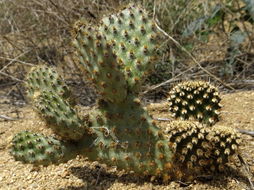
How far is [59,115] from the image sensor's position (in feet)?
6.74

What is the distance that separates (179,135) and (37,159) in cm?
74

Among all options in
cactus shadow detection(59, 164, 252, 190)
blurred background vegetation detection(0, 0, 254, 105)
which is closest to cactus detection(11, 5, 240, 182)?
cactus shadow detection(59, 164, 252, 190)

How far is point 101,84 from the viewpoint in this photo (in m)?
2.11

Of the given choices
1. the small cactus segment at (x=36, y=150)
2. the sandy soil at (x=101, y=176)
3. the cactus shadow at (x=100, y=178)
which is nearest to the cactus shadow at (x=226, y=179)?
the sandy soil at (x=101, y=176)

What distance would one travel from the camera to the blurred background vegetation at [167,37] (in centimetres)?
428

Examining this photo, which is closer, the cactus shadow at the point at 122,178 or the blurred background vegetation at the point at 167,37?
the cactus shadow at the point at 122,178

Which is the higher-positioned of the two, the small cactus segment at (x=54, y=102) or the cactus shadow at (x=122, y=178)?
the small cactus segment at (x=54, y=102)

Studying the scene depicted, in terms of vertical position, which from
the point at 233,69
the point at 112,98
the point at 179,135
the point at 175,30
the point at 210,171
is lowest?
the point at 210,171

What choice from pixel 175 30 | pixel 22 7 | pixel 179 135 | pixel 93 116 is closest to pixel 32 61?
pixel 22 7

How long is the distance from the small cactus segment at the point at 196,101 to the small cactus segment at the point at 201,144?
428 mm

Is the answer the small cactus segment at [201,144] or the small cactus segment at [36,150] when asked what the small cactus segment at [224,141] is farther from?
the small cactus segment at [36,150]

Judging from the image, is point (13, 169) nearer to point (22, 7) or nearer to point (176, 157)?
point (176, 157)

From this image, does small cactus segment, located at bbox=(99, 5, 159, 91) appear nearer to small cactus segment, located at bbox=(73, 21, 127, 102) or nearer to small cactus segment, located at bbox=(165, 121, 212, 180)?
small cactus segment, located at bbox=(73, 21, 127, 102)

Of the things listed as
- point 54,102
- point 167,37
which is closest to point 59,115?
point 54,102
